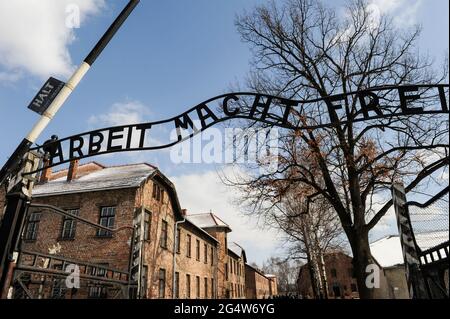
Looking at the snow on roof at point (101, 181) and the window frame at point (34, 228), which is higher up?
the snow on roof at point (101, 181)

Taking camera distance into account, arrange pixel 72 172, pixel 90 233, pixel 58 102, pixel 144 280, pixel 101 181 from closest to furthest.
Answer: pixel 58 102 → pixel 144 280 → pixel 90 233 → pixel 101 181 → pixel 72 172

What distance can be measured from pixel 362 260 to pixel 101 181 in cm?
1517

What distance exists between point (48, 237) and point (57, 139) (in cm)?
1586

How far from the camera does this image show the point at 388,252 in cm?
3588

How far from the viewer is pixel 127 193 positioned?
18484 millimetres

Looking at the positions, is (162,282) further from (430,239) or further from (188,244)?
(430,239)

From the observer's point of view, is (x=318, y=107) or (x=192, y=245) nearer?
(x=318, y=107)

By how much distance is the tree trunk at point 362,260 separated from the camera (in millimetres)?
10797

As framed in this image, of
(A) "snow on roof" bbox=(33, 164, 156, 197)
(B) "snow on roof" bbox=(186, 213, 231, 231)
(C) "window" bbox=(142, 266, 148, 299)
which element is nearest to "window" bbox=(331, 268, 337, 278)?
(B) "snow on roof" bbox=(186, 213, 231, 231)

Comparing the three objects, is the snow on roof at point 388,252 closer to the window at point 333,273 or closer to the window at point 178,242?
the window at point 333,273

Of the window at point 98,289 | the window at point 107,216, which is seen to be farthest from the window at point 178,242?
the window at point 98,289

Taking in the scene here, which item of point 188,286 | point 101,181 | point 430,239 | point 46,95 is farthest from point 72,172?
point 430,239
